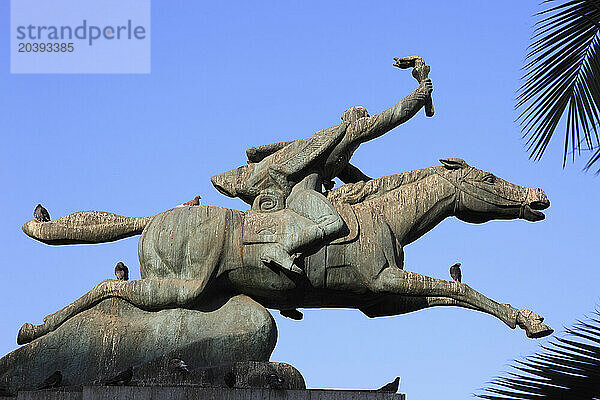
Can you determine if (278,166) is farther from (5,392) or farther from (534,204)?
(5,392)

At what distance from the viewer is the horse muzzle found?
8.15 meters

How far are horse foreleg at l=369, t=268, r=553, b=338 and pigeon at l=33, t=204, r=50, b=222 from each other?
280 cm

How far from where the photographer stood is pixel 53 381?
7312 mm

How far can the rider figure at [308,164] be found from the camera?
8.02 metres

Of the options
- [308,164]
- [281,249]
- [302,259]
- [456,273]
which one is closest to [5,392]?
[281,249]

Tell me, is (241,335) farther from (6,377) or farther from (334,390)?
(6,377)

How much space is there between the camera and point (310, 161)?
8086 mm

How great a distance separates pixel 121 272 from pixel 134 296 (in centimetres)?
39

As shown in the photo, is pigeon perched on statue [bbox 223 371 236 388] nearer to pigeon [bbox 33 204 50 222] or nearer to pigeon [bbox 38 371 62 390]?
pigeon [bbox 38 371 62 390]

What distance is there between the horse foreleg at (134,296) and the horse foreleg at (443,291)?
4.76 feet

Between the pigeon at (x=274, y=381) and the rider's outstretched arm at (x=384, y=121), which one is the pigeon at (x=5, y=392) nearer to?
the pigeon at (x=274, y=381)

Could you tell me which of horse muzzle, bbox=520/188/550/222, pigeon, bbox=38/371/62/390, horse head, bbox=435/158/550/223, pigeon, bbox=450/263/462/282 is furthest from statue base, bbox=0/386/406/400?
horse muzzle, bbox=520/188/550/222

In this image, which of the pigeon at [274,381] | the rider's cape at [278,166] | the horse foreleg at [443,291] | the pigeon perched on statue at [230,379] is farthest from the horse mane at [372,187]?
the pigeon perched on statue at [230,379]

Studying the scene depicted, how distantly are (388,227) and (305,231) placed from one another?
781 mm
